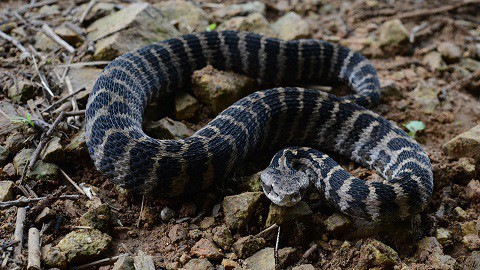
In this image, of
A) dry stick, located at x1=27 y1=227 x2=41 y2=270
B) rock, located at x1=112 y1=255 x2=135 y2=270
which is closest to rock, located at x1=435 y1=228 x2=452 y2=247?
rock, located at x1=112 y1=255 x2=135 y2=270

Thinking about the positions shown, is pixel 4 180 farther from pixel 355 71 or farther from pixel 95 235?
pixel 355 71

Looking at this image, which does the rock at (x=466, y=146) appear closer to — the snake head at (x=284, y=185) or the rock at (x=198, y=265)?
the snake head at (x=284, y=185)

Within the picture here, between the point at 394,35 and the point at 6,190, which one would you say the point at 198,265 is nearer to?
the point at 6,190

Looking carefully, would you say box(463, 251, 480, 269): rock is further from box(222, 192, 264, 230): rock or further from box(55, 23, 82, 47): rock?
box(55, 23, 82, 47): rock

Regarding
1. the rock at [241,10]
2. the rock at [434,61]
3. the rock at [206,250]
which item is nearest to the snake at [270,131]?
the rock at [206,250]

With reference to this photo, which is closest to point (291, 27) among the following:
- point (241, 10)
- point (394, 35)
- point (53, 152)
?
point (241, 10)
